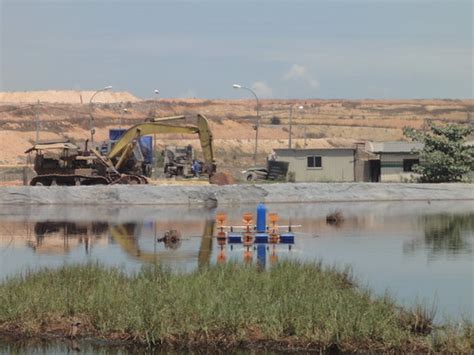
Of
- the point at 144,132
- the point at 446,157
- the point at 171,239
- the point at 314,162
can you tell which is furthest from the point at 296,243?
the point at 314,162

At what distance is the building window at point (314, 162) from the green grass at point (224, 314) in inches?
1763

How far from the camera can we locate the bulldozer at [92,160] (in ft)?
175

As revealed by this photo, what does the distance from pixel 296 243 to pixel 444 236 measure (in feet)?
22.3

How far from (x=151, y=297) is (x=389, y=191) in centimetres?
3911

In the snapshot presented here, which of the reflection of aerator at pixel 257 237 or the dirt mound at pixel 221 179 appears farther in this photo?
the dirt mound at pixel 221 179

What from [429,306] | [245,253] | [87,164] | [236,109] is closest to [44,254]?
[245,253]

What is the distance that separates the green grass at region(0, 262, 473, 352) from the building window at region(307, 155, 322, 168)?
44781 millimetres

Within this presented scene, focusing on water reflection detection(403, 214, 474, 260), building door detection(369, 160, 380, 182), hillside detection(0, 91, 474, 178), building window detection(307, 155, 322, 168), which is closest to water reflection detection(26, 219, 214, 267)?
water reflection detection(403, 214, 474, 260)

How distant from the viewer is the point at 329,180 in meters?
63.7

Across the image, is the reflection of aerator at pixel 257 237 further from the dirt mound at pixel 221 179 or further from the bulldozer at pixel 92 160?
the bulldozer at pixel 92 160

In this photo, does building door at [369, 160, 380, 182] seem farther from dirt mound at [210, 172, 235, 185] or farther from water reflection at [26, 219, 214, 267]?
water reflection at [26, 219, 214, 267]

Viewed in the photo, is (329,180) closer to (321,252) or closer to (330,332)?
(321,252)

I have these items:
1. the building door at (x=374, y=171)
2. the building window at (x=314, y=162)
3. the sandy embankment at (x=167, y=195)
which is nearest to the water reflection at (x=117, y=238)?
the sandy embankment at (x=167, y=195)

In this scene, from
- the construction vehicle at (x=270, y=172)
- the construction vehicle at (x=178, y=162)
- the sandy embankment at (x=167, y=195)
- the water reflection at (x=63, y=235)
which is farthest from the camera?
the construction vehicle at (x=178, y=162)
